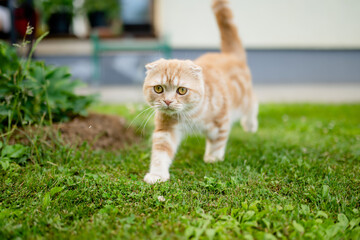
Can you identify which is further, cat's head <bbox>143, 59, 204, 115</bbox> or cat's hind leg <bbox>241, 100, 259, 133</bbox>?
cat's hind leg <bbox>241, 100, 259, 133</bbox>

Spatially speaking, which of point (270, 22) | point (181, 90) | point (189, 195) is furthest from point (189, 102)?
point (270, 22)

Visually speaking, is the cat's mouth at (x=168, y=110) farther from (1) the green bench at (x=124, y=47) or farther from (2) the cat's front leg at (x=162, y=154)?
(1) the green bench at (x=124, y=47)

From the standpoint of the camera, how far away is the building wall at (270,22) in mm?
7262

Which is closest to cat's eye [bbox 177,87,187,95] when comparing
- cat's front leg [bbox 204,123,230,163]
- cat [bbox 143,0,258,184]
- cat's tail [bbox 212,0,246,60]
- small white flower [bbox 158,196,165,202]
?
cat [bbox 143,0,258,184]

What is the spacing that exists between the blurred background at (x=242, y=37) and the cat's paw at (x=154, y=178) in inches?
204

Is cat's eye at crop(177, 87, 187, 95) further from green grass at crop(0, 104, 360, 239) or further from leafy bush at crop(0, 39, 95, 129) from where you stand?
leafy bush at crop(0, 39, 95, 129)

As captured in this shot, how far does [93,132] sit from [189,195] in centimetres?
129

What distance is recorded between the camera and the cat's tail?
9.88 feet

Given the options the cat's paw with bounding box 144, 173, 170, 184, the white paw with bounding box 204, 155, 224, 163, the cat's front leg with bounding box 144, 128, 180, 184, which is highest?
the cat's front leg with bounding box 144, 128, 180, 184

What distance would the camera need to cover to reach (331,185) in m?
1.80

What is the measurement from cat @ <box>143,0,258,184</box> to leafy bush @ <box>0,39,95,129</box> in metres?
0.86

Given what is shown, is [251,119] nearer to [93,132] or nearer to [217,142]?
[217,142]

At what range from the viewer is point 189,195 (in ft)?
5.67

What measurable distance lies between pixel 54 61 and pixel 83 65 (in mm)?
714
